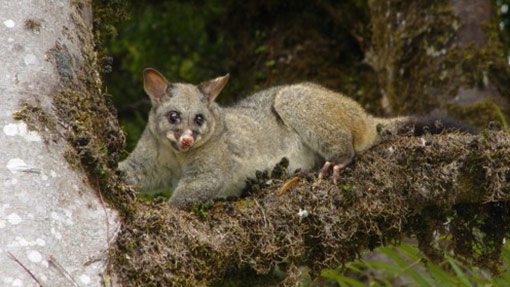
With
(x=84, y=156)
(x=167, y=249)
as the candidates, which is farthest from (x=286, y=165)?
(x=84, y=156)

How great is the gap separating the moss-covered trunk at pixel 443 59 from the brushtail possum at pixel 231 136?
1.20m

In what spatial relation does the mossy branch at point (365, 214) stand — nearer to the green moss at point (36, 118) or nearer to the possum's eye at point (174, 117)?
the green moss at point (36, 118)

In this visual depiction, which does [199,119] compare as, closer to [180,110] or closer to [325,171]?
[180,110]

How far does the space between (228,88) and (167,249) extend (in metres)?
5.12

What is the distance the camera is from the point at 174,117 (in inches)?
247

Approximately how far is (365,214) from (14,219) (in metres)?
2.60

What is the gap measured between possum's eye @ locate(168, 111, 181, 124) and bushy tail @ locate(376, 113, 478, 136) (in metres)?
1.77

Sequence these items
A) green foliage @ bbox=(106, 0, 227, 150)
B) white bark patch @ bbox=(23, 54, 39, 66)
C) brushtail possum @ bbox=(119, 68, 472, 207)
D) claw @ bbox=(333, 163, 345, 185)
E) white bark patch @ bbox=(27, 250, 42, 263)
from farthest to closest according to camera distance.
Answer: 1. green foliage @ bbox=(106, 0, 227, 150)
2. brushtail possum @ bbox=(119, 68, 472, 207)
3. claw @ bbox=(333, 163, 345, 185)
4. white bark patch @ bbox=(23, 54, 39, 66)
5. white bark patch @ bbox=(27, 250, 42, 263)

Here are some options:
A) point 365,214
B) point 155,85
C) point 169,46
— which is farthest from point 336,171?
point 169,46

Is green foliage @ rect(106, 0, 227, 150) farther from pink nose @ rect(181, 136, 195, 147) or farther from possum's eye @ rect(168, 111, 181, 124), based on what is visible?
pink nose @ rect(181, 136, 195, 147)

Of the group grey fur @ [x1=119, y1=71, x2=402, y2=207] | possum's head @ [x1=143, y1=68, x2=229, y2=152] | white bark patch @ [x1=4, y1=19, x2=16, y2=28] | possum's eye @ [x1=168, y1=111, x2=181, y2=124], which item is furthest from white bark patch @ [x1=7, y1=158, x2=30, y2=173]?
possum's eye @ [x1=168, y1=111, x2=181, y2=124]

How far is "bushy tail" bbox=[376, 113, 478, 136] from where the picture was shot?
5.94 metres

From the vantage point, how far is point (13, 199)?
140 inches

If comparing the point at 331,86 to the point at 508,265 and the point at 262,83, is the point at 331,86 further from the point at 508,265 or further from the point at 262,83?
the point at 508,265
